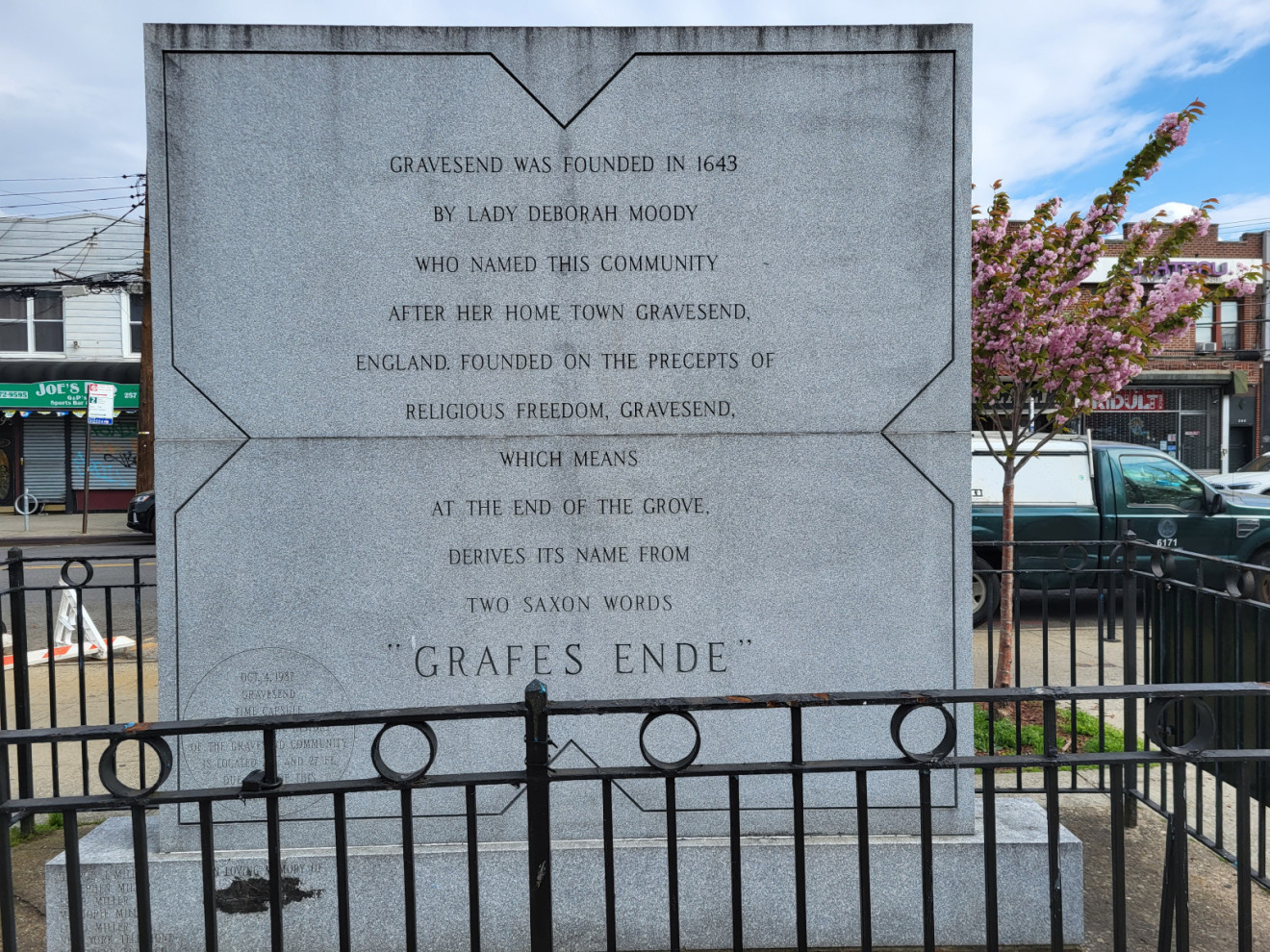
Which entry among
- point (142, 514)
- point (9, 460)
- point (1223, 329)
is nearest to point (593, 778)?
point (142, 514)

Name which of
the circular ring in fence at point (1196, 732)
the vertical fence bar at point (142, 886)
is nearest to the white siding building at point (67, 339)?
the vertical fence bar at point (142, 886)

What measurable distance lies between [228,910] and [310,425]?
5.94 feet

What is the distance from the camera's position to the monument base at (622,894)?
10.7ft

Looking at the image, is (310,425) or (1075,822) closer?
(310,425)

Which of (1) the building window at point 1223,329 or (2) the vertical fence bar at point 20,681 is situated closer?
(2) the vertical fence bar at point 20,681

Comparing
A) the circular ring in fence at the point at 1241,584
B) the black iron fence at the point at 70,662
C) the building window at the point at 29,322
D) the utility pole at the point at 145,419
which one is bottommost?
the black iron fence at the point at 70,662

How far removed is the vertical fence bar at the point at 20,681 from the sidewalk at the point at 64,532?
1411cm

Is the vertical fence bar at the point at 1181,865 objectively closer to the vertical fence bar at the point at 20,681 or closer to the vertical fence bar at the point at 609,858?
the vertical fence bar at the point at 609,858

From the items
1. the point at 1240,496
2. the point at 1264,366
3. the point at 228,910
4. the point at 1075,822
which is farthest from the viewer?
the point at 1264,366

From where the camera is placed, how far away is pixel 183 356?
11.0 ft

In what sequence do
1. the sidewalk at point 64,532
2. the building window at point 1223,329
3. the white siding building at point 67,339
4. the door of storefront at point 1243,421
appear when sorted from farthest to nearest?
the building window at point 1223,329, the door of storefront at point 1243,421, the white siding building at point 67,339, the sidewalk at point 64,532

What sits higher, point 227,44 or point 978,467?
point 227,44

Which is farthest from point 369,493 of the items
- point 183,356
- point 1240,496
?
point 1240,496

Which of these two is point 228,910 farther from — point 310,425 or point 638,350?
point 638,350
